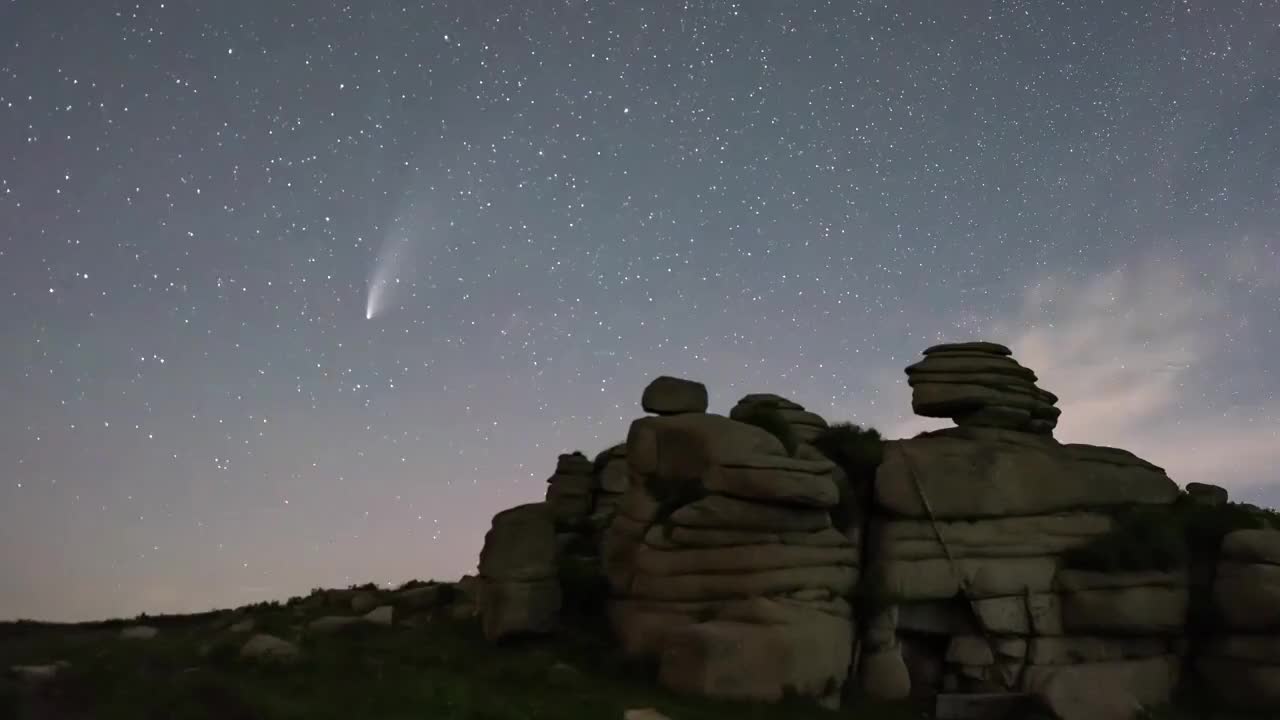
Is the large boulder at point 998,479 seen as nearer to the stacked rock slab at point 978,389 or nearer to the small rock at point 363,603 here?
the stacked rock slab at point 978,389

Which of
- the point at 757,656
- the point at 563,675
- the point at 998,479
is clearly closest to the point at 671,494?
the point at 757,656

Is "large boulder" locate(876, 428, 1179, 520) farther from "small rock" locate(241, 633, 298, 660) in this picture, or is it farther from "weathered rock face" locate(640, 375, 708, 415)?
"small rock" locate(241, 633, 298, 660)

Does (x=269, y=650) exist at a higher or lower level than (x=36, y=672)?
higher

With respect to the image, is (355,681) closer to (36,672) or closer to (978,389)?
(36,672)

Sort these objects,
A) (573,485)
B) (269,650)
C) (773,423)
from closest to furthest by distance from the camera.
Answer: (269,650) < (773,423) < (573,485)

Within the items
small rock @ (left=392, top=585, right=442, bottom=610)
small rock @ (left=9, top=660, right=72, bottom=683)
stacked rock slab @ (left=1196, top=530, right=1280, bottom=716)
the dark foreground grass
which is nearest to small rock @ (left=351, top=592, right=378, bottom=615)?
small rock @ (left=392, top=585, right=442, bottom=610)

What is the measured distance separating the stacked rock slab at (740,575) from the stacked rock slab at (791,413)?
3.02m

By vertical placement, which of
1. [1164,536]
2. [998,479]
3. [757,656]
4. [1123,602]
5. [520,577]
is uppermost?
[998,479]

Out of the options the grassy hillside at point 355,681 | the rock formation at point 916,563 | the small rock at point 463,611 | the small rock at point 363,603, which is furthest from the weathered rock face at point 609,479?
the grassy hillside at point 355,681

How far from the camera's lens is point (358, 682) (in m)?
18.1

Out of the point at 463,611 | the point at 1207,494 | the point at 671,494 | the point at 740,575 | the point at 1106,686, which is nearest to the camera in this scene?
the point at 740,575

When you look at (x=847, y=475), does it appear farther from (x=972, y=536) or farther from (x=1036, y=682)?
(x=1036, y=682)

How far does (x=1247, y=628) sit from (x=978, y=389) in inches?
334

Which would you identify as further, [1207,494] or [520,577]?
[1207,494]
